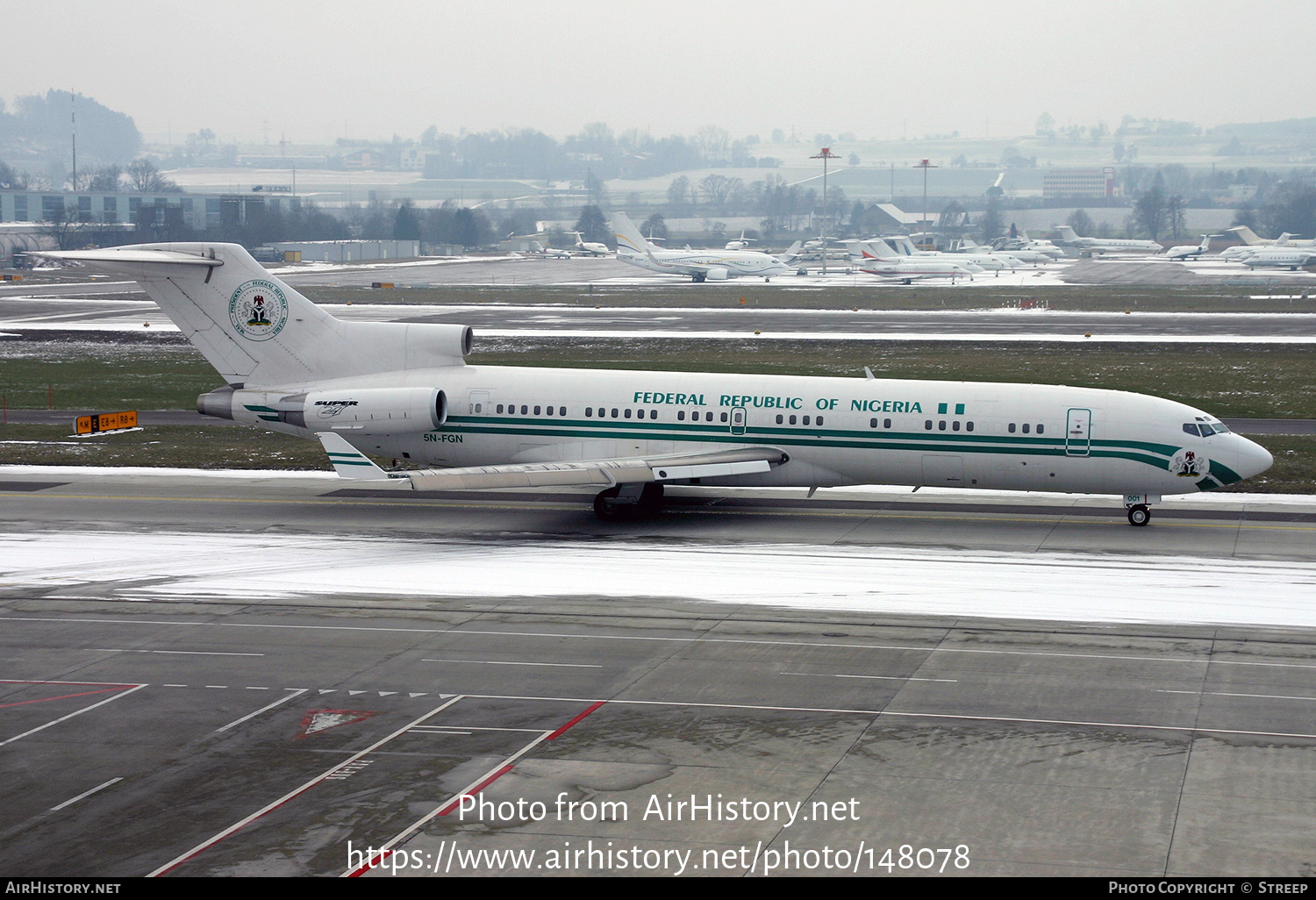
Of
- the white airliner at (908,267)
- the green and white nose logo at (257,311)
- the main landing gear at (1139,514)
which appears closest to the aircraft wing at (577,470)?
the green and white nose logo at (257,311)

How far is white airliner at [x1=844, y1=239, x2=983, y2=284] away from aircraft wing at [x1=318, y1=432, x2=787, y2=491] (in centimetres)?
10681

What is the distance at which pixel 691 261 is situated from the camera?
143 meters

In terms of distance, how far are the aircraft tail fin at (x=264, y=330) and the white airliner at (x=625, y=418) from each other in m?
0.05

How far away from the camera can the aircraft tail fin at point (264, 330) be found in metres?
36.8

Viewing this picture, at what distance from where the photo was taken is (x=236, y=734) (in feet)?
62.0

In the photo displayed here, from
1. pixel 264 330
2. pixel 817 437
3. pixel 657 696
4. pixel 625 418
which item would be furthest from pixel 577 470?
pixel 657 696

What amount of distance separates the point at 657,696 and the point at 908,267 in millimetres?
126317

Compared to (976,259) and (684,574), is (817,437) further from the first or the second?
(976,259)

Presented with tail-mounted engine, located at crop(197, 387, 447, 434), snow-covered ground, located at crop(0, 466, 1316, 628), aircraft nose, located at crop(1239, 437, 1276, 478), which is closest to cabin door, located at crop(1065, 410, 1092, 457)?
snow-covered ground, located at crop(0, 466, 1316, 628)

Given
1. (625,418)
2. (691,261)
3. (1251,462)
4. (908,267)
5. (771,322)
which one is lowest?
(1251,462)

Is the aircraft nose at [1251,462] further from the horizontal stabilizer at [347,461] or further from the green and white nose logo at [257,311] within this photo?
the green and white nose logo at [257,311]

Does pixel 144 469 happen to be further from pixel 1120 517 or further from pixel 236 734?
pixel 1120 517

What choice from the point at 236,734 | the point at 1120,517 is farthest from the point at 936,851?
the point at 1120,517

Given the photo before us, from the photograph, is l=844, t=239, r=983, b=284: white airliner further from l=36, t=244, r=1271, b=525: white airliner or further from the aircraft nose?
l=36, t=244, r=1271, b=525: white airliner
